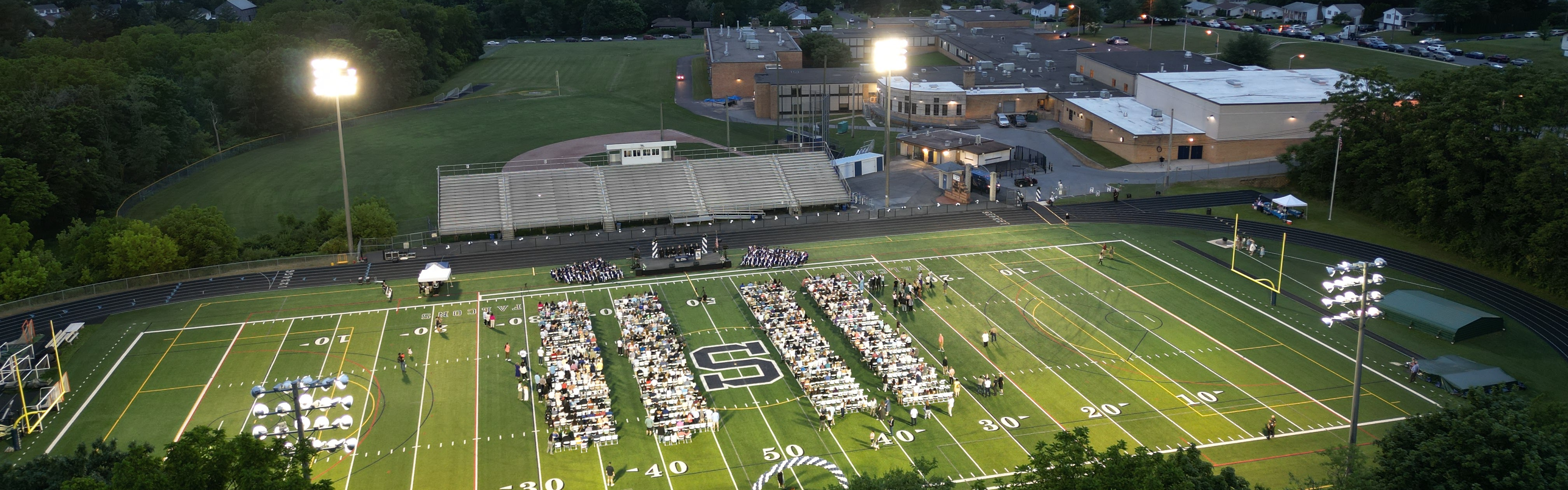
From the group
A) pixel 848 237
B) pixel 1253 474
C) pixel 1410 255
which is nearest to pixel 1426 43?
pixel 1410 255

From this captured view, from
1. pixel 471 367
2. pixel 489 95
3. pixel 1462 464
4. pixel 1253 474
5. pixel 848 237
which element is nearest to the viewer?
pixel 1462 464

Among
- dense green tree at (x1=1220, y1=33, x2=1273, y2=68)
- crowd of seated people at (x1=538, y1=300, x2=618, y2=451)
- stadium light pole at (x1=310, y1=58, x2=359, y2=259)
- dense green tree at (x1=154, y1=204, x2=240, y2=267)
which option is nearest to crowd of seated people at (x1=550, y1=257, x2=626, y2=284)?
crowd of seated people at (x1=538, y1=300, x2=618, y2=451)

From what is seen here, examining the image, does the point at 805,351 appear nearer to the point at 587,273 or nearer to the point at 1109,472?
the point at 587,273

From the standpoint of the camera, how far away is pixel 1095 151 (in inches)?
3738

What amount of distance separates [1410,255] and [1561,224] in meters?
11.1

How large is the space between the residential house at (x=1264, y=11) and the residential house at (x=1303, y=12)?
945 millimetres

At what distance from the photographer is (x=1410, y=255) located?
68.0 metres

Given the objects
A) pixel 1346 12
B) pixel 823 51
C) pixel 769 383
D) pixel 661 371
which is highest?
pixel 1346 12

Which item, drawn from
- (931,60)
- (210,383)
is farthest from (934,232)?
(931,60)

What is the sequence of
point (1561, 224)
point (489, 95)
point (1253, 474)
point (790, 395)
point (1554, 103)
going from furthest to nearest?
1. point (489, 95)
2. point (1554, 103)
3. point (1561, 224)
4. point (790, 395)
5. point (1253, 474)

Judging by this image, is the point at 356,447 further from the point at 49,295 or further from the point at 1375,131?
the point at 1375,131

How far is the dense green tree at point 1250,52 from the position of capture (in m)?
130

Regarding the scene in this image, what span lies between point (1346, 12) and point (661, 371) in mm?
155605

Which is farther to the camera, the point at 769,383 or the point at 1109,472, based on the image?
the point at 769,383
